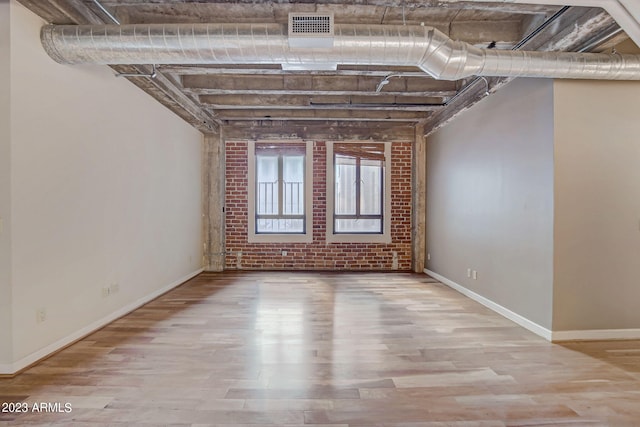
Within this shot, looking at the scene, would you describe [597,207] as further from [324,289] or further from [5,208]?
[5,208]

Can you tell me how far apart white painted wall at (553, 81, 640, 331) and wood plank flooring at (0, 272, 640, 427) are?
1.09 feet

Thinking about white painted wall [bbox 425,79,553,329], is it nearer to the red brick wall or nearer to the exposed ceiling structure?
the exposed ceiling structure

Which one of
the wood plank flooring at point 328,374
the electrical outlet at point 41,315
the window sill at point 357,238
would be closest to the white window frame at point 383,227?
the window sill at point 357,238

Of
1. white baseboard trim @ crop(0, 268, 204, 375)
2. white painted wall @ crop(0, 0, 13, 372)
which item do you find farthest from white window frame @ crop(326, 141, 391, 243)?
white painted wall @ crop(0, 0, 13, 372)

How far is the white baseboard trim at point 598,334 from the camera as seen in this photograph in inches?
111

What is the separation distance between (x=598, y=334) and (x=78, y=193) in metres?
4.94

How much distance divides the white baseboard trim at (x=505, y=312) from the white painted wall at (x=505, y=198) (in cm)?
4

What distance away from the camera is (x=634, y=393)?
2035mm

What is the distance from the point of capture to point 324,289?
462 centimetres

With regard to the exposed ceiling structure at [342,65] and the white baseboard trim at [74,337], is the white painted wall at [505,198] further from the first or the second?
the white baseboard trim at [74,337]

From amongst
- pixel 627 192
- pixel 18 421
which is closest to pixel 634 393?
pixel 627 192

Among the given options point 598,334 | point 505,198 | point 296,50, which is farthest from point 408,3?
point 598,334

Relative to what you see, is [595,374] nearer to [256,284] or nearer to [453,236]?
[453,236]

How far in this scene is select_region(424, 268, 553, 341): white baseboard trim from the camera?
291cm
